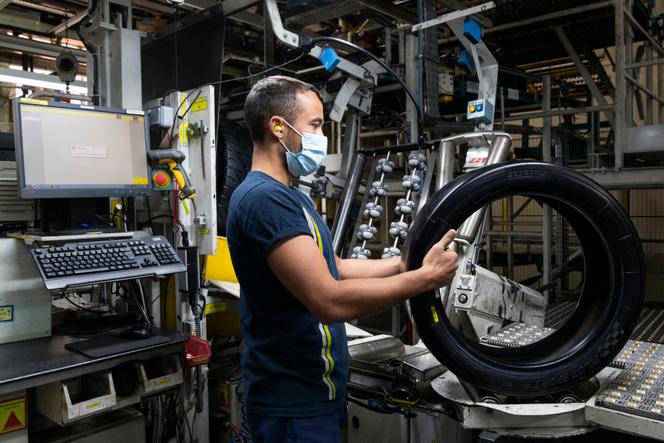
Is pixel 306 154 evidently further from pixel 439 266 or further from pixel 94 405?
pixel 94 405

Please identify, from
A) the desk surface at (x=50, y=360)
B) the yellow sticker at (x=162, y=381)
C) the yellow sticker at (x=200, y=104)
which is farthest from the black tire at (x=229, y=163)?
the yellow sticker at (x=162, y=381)

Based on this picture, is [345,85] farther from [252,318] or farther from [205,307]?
[252,318]

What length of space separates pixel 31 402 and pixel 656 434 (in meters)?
2.31

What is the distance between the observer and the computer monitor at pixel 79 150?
7.20 ft

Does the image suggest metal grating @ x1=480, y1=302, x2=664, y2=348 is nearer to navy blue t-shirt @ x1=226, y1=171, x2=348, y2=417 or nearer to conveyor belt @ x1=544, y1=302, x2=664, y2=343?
conveyor belt @ x1=544, y1=302, x2=664, y2=343

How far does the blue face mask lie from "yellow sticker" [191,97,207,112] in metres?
1.24

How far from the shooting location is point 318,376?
1430 millimetres

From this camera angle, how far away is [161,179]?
258 centimetres

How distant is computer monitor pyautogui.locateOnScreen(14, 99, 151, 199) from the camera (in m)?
2.20

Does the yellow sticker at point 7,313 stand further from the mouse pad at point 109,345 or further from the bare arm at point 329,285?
the bare arm at point 329,285

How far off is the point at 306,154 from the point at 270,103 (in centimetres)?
18

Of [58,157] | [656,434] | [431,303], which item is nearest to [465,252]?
[431,303]

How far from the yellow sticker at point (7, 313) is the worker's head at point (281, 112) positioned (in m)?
1.49

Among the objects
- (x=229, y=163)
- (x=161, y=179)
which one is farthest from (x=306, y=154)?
(x=229, y=163)
